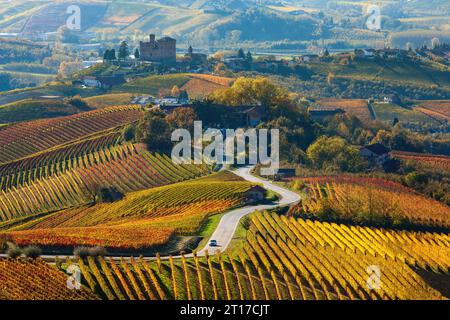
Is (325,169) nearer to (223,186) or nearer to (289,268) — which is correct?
(223,186)

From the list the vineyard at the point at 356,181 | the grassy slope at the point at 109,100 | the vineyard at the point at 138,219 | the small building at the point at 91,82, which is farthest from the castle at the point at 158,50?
the vineyard at the point at 138,219

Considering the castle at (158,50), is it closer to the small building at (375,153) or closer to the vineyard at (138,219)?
the small building at (375,153)

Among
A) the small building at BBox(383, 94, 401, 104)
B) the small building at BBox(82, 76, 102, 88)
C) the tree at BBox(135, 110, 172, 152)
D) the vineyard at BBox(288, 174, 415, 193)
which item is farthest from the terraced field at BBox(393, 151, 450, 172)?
the small building at BBox(82, 76, 102, 88)

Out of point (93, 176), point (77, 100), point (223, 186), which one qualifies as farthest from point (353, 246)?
point (77, 100)

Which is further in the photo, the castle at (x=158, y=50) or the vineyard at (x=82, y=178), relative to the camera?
the castle at (x=158, y=50)

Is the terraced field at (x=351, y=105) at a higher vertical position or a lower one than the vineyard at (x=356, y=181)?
lower
